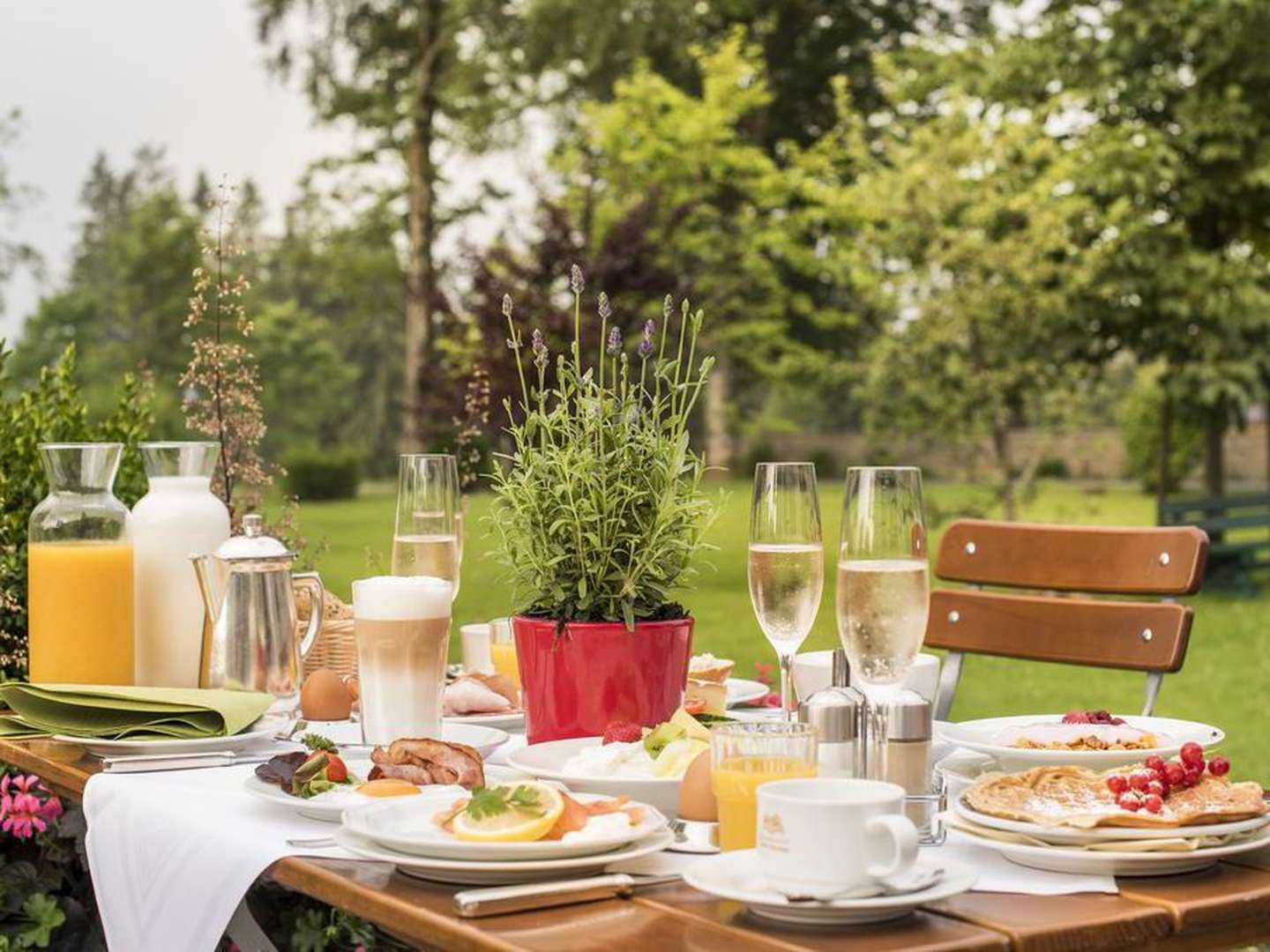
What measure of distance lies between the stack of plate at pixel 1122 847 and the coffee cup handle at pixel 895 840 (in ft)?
0.88

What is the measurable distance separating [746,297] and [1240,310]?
282 inches

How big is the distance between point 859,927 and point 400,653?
3.37ft

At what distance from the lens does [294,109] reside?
99.2ft

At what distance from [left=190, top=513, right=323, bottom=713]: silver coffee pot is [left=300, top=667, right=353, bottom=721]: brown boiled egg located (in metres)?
0.12

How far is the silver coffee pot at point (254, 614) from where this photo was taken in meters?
2.61

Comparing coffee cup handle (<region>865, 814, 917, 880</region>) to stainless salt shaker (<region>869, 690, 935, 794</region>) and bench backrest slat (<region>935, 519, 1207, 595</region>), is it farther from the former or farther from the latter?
bench backrest slat (<region>935, 519, 1207, 595</region>)

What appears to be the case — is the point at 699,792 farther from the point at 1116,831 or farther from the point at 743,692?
the point at 743,692

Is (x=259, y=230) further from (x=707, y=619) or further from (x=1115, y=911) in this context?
(x=1115, y=911)

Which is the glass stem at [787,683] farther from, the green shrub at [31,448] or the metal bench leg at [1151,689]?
the green shrub at [31,448]

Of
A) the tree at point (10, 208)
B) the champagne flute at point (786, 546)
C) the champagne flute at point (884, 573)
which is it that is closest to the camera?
the champagne flute at point (884, 573)

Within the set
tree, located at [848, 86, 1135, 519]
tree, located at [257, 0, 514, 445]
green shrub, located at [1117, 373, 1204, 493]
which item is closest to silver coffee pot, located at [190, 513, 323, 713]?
tree, located at [848, 86, 1135, 519]

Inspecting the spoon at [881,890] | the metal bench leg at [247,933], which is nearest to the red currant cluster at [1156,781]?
the spoon at [881,890]

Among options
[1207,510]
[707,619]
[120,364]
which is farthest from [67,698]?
[120,364]

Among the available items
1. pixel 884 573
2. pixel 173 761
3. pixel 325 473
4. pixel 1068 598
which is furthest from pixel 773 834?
pixel 325 473
